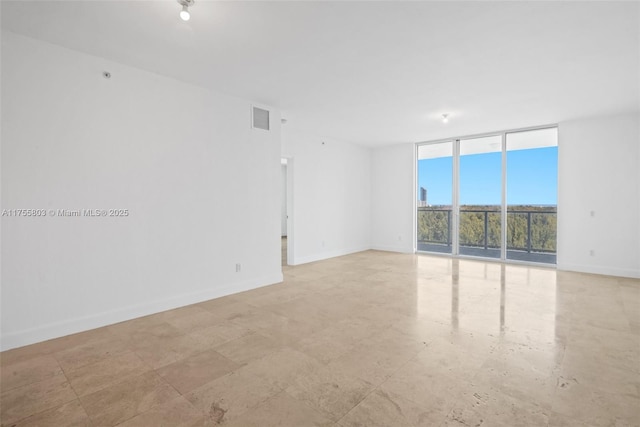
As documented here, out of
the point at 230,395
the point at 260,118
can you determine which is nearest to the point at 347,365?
the point at 230,395

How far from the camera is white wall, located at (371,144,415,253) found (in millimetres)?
7859

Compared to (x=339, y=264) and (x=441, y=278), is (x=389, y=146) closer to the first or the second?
(x=339, y=264)

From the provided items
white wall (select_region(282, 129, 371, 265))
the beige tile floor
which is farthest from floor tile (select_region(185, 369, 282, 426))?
white wall (select_region(282, 129, 371, 265))

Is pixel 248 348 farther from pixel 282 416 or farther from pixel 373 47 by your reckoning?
pixel 373 47

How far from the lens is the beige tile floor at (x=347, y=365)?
186cm

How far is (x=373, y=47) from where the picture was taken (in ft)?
9.81

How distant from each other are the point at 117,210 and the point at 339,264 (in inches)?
167

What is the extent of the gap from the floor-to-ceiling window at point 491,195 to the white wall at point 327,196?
4.96 feet

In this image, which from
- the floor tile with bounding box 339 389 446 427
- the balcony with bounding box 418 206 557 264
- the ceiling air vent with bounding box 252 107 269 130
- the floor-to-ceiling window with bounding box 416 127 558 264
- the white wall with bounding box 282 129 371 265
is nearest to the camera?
the floor tile with bounding box 339 389 446 427

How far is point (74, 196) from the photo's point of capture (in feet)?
10.1

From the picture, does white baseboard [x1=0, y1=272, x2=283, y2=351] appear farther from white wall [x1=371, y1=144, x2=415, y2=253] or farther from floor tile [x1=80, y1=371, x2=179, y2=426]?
white wall [x1=371, y1=144, x2=415, y2=253]

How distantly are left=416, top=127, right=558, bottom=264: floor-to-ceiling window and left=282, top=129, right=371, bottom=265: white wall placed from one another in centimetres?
151

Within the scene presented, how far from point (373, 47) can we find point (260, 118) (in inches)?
87.7

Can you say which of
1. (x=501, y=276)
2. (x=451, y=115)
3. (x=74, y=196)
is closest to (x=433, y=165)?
(x=451, y=115)
